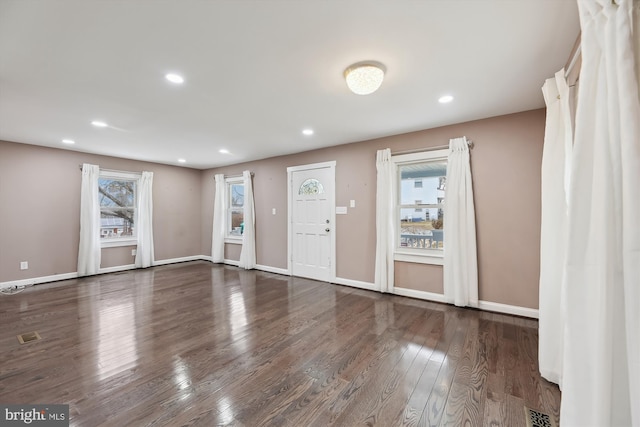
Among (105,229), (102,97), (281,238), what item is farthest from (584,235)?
(105,229)

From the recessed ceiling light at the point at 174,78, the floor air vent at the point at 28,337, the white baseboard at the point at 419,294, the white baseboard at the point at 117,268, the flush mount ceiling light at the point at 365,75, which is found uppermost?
the recessed ceiling light at the point at 174,78

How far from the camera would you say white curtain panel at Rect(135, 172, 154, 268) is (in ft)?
19.1

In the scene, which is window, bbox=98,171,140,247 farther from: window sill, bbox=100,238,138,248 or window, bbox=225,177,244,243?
window, bbox=225,177,244,243

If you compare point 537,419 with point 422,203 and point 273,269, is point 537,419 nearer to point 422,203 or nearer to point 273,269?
point 422,203

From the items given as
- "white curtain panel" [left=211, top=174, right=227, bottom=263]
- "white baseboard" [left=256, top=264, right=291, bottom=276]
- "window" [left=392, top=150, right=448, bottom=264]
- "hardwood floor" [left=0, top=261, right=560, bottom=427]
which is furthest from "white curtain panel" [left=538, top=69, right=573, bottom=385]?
"white curtain panel" [left=211, top=174, right=227, bottom=263]

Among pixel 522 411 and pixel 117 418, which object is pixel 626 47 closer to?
pixel 522 411

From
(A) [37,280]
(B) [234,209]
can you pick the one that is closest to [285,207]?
(B) [234,209]

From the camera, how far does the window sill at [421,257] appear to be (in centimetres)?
370

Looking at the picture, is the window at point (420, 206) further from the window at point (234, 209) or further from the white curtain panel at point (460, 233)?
the window at point (234, 209)

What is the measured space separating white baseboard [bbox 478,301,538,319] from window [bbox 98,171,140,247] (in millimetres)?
6881

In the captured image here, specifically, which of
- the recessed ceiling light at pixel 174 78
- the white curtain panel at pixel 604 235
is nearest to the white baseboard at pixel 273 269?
the recessed ceiling light at pixel 174 78

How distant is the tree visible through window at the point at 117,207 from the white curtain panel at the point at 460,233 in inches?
257

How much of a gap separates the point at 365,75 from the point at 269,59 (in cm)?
78

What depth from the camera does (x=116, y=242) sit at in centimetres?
561
